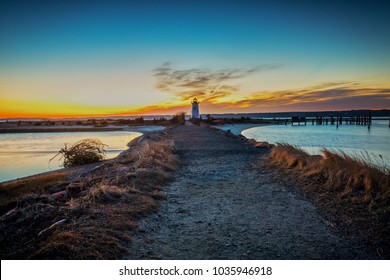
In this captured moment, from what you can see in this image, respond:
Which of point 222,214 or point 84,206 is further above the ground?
point 84,206

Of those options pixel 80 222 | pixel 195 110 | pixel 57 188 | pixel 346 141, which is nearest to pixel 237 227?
pixel 80 222

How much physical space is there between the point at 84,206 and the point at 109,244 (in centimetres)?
142

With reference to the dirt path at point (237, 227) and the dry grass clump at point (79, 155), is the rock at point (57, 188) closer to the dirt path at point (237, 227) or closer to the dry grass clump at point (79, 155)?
the dirt path at point (237, 227)

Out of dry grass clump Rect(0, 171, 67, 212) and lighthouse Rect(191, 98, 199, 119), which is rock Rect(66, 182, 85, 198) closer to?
dry grass clump Rect(0, 171, 67, 212)

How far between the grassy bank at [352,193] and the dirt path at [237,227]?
1.06 feet

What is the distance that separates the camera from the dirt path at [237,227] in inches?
137

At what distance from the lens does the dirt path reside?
11.4 feet

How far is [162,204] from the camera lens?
552 cm

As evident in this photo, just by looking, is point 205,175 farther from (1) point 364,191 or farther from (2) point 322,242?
(2) point 322,242

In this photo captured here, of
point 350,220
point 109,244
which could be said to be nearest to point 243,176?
point 350,220

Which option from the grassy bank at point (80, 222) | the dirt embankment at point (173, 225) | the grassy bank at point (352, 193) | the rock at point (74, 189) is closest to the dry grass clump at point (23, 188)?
the grassy bank at point (80, 222)

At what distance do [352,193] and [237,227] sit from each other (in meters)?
2.60

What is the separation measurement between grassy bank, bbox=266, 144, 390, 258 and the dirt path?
32 cm

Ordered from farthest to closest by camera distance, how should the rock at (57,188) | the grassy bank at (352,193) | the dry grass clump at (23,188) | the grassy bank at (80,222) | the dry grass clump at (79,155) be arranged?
the dry grass clump at (79,155), the dry grass clump at (23,188), the rock at (57,188), the grassy bank at (352,193), the grassy bank at (80,222)
